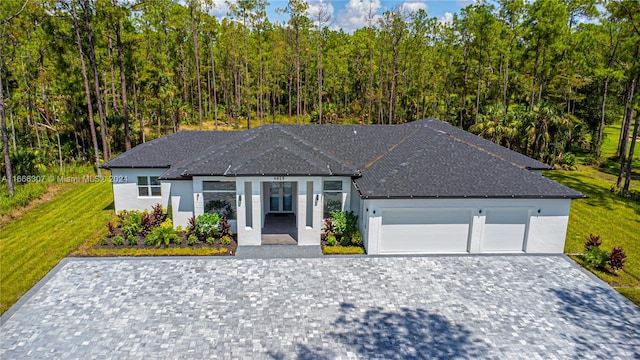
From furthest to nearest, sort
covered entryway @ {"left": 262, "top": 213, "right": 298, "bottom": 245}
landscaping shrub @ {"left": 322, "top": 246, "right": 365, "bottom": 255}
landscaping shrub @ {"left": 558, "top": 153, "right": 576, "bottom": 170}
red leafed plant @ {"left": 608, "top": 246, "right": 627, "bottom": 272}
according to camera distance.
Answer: landscaping shrub @ {"left": 558, "top": 153, "right": 576, "bottom": 170}
covered entryway @ {"left": 262, "top": 213, "right": 298, "bottom": 245}
landscaping shrub @ {"left": 322, "top": 246, "right": 365, "bottom": 255}
red leafed plant @ {"left": 608, "top": 246, "right": 627, "bottom": 272}

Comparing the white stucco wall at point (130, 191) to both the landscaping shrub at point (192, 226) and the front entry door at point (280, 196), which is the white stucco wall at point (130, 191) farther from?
the front entry door at point (280, 196)

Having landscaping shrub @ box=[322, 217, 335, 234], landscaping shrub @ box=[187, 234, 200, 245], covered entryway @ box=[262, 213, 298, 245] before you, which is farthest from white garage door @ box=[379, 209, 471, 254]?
landscaping shrub @ box=[187, 234, 200, 245]

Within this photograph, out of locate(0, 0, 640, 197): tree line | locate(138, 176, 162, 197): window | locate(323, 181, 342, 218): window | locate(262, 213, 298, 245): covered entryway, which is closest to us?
locate(262, 213, 298, 245): covered entryway

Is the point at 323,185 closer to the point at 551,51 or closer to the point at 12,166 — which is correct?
the point at 12,166

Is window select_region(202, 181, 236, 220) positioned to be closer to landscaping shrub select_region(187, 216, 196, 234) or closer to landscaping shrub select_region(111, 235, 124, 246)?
landscaping shrub select_region(187, 216, 196, 234)

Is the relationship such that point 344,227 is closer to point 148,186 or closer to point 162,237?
point 162,237

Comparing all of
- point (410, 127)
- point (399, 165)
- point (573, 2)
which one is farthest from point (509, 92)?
point (399, 165)

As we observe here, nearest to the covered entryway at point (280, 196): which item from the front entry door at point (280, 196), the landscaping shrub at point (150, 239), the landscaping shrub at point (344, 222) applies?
the front entry door at point (280, 196)
